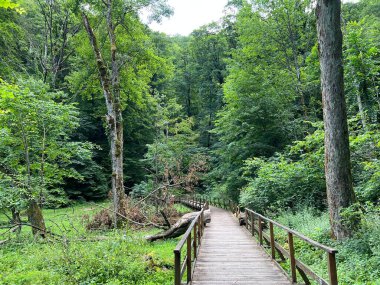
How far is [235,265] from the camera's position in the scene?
634 cm

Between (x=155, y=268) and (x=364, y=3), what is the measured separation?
31.9 m

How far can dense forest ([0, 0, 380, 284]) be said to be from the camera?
6547 millimetres

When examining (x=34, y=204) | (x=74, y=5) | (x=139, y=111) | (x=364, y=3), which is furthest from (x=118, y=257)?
(x=364, y=3)

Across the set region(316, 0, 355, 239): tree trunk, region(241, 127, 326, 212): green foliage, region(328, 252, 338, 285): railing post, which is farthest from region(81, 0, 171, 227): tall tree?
region(328, 252, 338, 285): railing post

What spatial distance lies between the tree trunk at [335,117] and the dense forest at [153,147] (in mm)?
54

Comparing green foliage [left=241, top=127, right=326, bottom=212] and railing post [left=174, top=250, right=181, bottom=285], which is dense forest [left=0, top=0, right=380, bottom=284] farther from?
railing post [left=174, top=250, right=181, bottom=285]

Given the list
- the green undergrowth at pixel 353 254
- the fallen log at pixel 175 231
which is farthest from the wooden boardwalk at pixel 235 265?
the fallen log at pixel 175 231

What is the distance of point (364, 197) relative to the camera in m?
8.66

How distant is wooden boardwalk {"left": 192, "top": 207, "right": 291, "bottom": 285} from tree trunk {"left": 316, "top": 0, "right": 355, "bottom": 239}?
2087 millimetres

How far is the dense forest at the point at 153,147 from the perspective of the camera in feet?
21.5

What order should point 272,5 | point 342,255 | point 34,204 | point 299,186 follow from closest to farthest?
point 342,255
point 34,204
point 299,186
point 272,5

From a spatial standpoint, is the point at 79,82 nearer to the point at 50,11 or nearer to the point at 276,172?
the point at 50,11

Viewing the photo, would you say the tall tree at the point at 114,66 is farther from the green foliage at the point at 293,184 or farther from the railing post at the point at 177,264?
the railing post at the point at 177,264

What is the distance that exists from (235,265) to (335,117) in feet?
14.0
